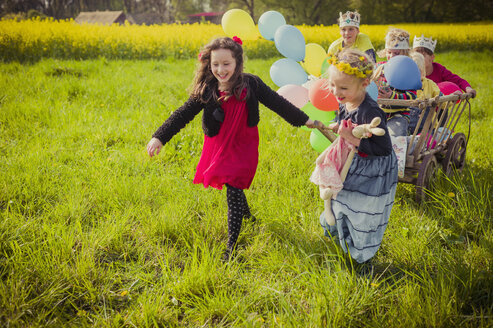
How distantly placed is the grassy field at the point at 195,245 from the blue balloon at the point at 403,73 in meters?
0.94

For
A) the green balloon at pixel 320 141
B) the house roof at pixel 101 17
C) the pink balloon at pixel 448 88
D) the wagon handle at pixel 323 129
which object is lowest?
the green balloon at pixel 320 141

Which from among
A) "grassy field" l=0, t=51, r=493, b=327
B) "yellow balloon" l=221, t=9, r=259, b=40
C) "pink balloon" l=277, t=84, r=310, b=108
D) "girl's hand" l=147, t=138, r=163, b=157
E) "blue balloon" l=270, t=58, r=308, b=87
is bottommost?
"grassy field" l=0, t=51, r=493, b=327

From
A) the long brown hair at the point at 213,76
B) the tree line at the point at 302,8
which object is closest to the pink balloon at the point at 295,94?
the long brown hair at the point at 213,76

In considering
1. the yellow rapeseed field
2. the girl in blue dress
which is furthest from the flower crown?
the yellow rapeseed field

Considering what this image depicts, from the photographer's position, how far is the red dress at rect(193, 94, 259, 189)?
2279 mm

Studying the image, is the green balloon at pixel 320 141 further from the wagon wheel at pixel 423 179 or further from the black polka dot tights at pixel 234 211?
the black polka dot tights at pixel 234 211

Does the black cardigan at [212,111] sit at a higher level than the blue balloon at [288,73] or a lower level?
lower

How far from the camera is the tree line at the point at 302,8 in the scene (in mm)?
26039

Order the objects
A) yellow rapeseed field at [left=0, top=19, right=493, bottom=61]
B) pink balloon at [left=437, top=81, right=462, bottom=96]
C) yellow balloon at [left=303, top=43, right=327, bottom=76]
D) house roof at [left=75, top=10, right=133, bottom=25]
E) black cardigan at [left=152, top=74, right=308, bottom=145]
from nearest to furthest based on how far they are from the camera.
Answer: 1. black cardigan at [left=152, top=74, right=308, bottom=145]
2. yellow balloon at [left=303, top=43, right=327, bottom=76]
3. pink balloon at [left=437, top=81, right=462, bottom=96]
4. yellow rapeseed field at [left=0, top=19, right=493, bottom=61]
5. house roof at [left=75, top=10, right=133, bottom=25]

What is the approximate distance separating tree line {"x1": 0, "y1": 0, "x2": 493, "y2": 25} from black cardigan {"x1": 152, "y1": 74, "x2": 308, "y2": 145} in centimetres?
2837

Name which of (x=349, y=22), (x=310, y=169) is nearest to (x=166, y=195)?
(x=310, y=169)

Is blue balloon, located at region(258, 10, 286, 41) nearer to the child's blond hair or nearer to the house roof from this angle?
the child's blond hair

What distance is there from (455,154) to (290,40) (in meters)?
2.04

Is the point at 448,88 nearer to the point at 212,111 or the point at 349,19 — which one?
the point at 349,19
